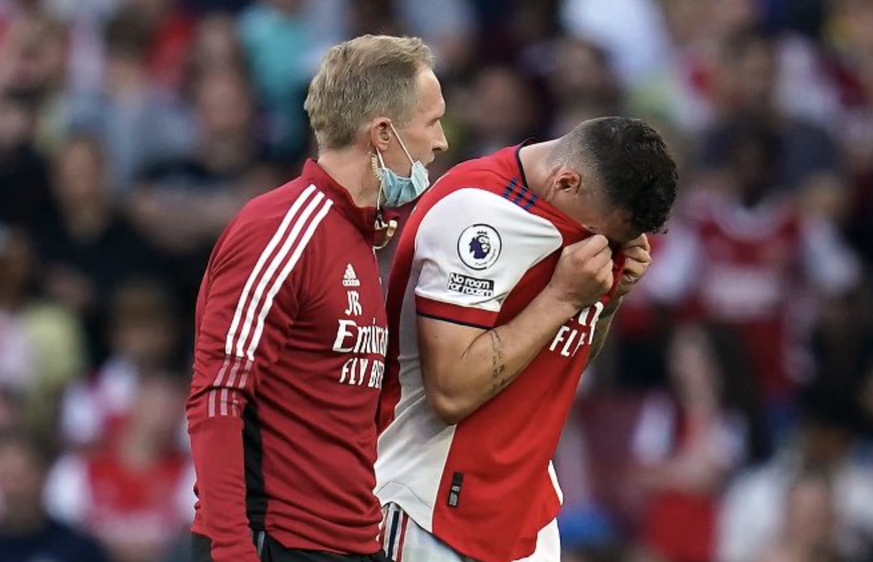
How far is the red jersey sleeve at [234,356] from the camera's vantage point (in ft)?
13.3

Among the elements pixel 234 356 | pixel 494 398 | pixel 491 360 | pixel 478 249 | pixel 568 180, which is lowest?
pixel 494 398

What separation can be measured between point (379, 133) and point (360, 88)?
0.11 m

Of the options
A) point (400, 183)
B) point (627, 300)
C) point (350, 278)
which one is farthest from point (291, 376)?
point (627, 300)

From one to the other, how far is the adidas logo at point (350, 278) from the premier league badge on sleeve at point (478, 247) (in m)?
0.34

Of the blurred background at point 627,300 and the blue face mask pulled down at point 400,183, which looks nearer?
the blue face mask pulled down at point 400,183

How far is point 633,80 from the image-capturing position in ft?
33.7

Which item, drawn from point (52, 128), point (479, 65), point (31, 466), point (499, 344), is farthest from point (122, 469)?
point (499, 344)

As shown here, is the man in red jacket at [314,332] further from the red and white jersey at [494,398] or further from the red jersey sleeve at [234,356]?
the red and white jersey at [494,398]

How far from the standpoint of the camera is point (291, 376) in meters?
4.23

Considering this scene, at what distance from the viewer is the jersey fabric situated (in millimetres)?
4077

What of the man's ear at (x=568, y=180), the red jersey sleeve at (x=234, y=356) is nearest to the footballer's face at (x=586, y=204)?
the man's ear at (x=568, y=180)

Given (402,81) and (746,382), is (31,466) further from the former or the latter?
(402,81)

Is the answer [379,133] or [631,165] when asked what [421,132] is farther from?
[631,165]

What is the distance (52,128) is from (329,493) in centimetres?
612
